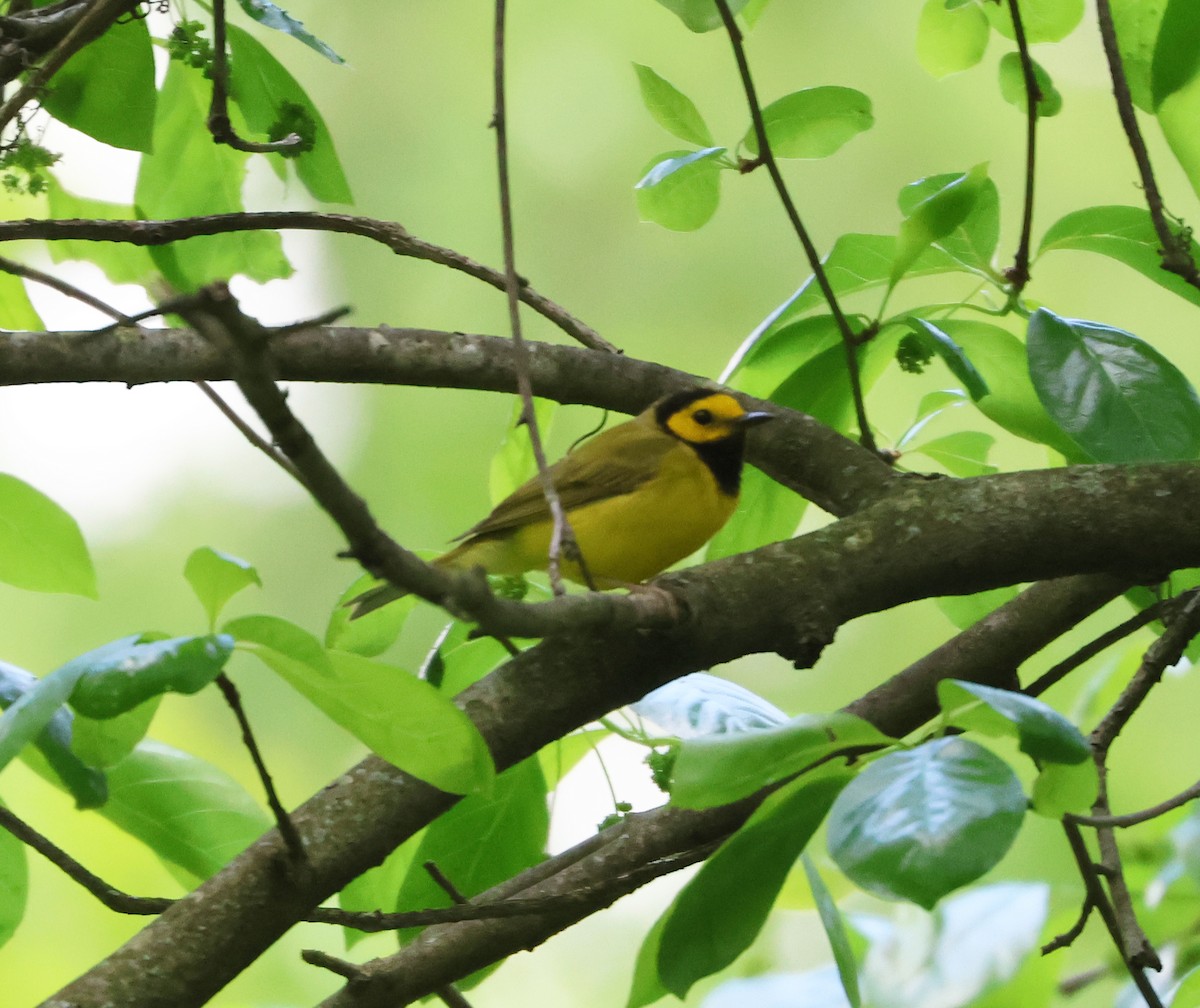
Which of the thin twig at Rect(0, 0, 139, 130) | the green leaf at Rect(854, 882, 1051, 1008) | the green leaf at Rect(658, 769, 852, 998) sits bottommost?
the green leaf at Rect(854, 882, 1051, 1008)

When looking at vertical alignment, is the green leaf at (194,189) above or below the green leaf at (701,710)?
above

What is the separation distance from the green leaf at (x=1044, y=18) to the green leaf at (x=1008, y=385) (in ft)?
1.65

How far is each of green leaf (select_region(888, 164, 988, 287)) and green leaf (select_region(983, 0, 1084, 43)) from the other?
0.57m

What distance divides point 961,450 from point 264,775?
1350 mm

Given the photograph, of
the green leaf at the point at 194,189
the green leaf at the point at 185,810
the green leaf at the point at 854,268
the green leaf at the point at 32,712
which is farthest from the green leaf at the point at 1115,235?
the green leaf at the point at 32,712

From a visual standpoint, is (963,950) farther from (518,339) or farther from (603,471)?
(518,339)

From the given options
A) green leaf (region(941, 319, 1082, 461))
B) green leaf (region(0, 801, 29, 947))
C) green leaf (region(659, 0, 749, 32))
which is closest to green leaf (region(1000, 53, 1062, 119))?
green leaf (region(941, 319, 1082, 461))

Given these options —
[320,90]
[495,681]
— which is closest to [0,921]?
[495,681]

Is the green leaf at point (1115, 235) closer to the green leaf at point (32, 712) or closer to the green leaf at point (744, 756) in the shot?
the green leaf at point (744, 756)

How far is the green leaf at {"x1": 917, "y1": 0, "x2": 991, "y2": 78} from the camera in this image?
2.12m

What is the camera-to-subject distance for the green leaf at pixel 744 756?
3.06ft

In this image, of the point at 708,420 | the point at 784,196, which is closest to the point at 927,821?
the point at 784,196

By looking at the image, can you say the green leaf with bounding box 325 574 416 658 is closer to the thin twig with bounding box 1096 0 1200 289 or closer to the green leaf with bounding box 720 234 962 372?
the green leaf with bounding box 720 234 962 372

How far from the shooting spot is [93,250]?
211 centimetres
